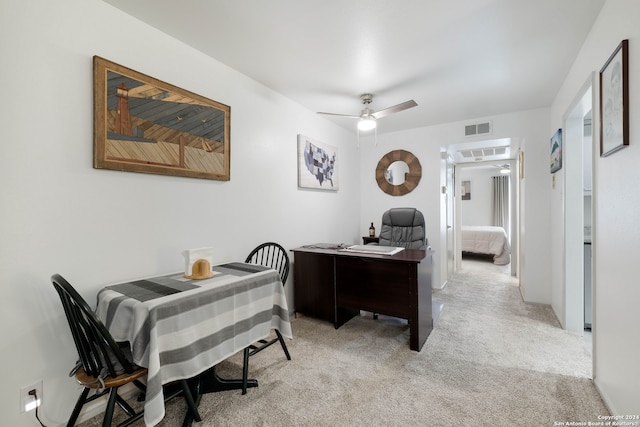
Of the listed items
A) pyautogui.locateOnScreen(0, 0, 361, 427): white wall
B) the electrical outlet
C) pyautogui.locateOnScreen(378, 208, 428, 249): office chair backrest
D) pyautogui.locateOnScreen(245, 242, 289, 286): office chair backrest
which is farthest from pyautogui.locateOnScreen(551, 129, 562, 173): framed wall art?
the electrical outlet

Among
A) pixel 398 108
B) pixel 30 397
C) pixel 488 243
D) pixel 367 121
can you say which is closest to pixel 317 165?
pixel 367 121

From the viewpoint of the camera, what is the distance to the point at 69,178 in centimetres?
150

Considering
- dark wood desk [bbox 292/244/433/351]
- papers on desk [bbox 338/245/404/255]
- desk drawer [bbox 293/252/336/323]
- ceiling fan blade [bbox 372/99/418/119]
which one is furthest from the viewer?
Answer: desk drawer [bbox 293/252/336/323]

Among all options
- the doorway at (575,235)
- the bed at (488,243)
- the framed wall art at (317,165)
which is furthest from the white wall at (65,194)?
the bed at (488,243)

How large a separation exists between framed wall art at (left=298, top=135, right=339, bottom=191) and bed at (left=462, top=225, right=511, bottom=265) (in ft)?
13.1

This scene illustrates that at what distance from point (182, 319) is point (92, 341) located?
367 mm

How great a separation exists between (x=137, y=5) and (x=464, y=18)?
2.07 metres

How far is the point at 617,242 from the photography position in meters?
1.49

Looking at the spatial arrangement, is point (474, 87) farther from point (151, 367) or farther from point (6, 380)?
point (6, 380)

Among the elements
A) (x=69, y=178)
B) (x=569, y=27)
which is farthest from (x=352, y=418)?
(x=569, y=27)

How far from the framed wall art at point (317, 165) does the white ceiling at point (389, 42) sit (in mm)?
596

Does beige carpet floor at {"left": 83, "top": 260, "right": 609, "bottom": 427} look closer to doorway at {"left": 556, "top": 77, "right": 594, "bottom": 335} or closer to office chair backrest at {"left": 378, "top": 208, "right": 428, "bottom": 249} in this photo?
doorway at {"left": 556, "top": 77, "right": 594, "bottom": 335}

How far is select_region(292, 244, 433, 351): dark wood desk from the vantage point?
7.68 ft

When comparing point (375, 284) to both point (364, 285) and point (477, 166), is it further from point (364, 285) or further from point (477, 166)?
point (477, 166)
